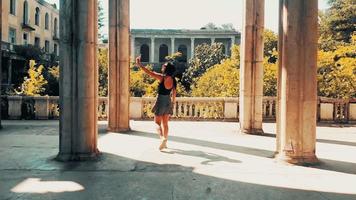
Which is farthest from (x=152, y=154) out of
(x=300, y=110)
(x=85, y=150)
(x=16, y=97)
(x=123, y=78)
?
(x=16, y=97)

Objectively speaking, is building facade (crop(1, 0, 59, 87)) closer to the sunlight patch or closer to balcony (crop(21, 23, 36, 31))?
balcony (crop(21, 23, 36, 31))

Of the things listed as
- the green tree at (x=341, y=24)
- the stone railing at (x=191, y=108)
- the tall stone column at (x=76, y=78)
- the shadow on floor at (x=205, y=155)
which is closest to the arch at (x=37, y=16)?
the green tree at (x=341, y=24)

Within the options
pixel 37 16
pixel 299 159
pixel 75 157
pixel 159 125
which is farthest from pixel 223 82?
pixel 37 16

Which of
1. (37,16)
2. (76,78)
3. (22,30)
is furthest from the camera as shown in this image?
(37,16)

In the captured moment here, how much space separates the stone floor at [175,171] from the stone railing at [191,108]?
15.9ft

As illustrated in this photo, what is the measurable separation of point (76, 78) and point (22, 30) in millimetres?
42165

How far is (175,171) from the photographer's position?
6.12 metres

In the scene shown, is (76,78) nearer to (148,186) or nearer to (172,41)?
(148,186)

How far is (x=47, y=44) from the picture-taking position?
174ft

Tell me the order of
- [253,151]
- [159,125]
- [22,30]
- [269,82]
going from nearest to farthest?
[253,151], [159,125], [269,82], [22,30]

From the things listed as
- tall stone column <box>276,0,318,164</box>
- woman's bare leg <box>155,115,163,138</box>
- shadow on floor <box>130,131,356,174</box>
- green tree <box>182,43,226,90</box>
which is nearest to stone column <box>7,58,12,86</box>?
green tree <box>182,43,226,90</box>

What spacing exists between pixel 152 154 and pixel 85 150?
1.31m

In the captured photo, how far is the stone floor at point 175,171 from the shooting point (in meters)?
4.92

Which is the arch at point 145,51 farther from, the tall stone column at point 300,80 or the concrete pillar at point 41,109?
the tall stone column at point 300,80
